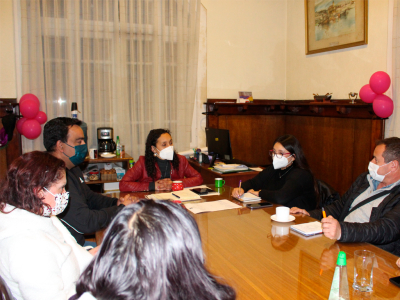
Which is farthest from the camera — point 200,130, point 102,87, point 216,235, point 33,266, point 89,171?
point 200,130

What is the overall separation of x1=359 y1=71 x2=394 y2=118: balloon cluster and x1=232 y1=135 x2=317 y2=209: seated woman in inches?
57.6

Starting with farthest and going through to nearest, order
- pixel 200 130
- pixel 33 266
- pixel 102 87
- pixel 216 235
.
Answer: pixel 200 130, pixel 102 87, pixel 216 235, pixel 33 266

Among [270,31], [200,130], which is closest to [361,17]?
[270,31]

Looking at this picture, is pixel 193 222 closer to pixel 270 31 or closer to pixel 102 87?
pixel 102 87

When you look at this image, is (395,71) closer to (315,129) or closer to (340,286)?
(315,129)

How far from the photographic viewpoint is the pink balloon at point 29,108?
404 cm

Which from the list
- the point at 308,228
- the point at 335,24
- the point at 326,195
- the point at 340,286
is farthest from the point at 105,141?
the point at 340,286

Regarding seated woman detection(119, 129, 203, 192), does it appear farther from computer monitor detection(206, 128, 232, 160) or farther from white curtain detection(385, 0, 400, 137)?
white curtain detection(385, 0, 400, 137)

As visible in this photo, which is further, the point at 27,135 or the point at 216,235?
the point at 27,135

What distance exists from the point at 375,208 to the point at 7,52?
4.44m

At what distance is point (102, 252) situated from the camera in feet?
2.65

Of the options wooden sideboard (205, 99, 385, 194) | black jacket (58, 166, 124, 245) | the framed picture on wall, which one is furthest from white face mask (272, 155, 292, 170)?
the framed picture on wall

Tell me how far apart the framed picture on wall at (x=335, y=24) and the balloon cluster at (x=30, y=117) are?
12.7 ft

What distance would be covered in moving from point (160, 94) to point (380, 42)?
290 cm
